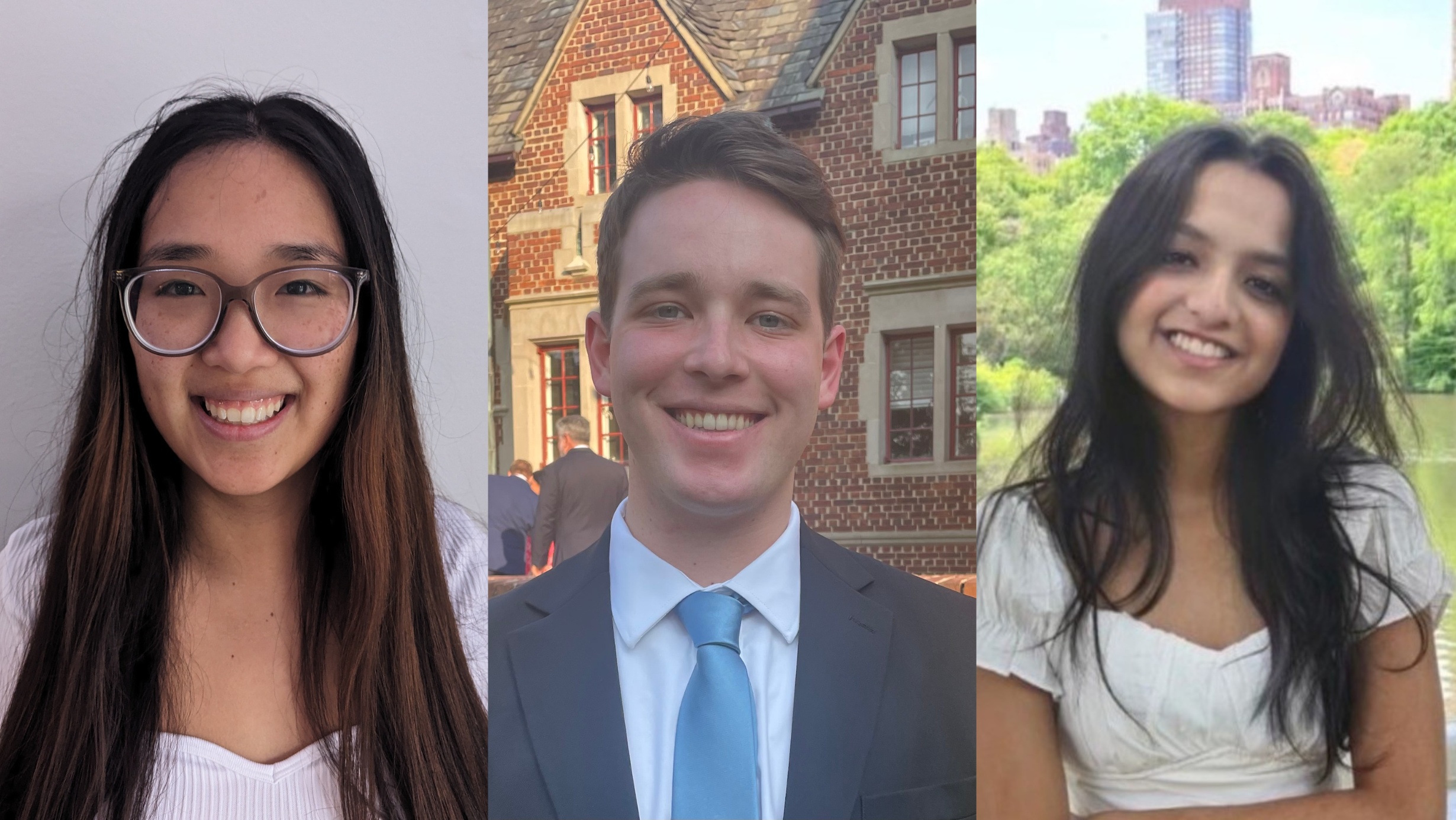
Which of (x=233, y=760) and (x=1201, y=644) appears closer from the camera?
(x=1201, y=644)

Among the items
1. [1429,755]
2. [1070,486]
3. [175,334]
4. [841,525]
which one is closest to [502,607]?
[841,525]

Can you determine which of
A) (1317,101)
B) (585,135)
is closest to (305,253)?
(585,135)

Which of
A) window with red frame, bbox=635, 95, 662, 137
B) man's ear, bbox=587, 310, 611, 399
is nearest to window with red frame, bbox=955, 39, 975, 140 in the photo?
window with red frame, bbox=635, 95, 662, 137

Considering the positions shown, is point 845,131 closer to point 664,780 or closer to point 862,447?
point 862,447

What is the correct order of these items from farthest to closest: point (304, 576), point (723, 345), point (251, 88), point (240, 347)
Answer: point (251, 88) < point (304, 576) < point (240, 347) < point (723, 345)

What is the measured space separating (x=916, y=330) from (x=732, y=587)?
718 mm

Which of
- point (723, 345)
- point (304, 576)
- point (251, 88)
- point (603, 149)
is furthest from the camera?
point (251, 88)

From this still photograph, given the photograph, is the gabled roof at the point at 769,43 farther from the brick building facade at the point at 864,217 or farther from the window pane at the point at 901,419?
the window pane at the point at 901,419

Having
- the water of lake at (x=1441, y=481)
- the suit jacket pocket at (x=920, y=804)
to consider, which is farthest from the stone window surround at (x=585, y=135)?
the water of lake at (x=1441, y=481)

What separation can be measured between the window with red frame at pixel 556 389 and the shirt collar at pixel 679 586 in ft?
0.80

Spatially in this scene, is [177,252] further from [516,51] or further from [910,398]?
[910,398]

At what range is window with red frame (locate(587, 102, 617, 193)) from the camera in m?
3.08

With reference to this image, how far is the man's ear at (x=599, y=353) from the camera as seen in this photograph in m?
3.05

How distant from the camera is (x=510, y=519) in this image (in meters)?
3.19
